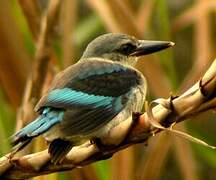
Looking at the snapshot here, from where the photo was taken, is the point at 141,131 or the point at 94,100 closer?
the point at 141,131

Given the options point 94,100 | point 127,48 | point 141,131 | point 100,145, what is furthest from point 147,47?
point 141,131

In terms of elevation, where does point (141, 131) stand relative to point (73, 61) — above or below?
above

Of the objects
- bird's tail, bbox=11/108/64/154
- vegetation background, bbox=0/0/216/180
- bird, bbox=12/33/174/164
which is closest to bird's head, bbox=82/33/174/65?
bird, bbox=12/33/174/164

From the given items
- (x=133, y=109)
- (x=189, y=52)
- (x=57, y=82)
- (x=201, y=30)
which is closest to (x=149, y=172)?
(x=133, y=109)

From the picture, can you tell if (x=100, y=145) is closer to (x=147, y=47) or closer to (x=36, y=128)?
(x=36, y=128)

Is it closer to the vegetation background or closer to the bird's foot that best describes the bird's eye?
the vegetation background

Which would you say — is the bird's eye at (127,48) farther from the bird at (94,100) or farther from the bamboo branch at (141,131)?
the bamboo branch at (141,131)

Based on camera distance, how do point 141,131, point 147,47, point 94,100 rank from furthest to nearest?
point 147,47 → point 94,100 → point 141,131

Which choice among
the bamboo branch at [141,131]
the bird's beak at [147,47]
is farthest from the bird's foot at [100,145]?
the bird's beak at [147,47]
